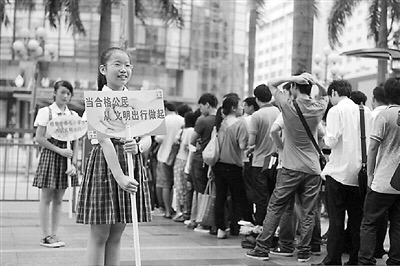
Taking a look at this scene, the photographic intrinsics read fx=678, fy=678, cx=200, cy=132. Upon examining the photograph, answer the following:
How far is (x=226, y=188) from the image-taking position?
8852 millimetres

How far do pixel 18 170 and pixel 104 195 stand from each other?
10.4 meters

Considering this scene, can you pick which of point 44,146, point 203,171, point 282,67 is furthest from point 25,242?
point 282,67

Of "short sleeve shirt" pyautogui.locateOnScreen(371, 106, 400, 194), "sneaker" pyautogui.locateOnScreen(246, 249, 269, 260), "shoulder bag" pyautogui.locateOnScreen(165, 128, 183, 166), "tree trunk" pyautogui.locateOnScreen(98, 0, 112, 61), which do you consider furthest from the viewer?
"tree trunk" pyautogui.locateOnScreen(98, 0, 112, 61)

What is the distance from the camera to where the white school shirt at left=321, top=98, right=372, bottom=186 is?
6.70 metres

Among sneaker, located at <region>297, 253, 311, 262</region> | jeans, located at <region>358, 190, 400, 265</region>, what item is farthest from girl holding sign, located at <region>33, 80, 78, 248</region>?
jeans, located at <region>358, 190, 400, 265</region>

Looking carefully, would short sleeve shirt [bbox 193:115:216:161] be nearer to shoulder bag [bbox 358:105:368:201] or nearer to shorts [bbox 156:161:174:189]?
shorts [bbox 156:161:174:189]

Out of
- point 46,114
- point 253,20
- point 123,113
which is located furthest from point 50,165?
point 253,20

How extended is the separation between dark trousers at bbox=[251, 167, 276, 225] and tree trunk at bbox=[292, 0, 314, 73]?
371 centimetres

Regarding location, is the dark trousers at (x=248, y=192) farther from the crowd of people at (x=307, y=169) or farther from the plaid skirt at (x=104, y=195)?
the plaid skirt at (x=104, y=195)

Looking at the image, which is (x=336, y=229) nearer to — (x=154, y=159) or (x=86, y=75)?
(x=154, y=159)

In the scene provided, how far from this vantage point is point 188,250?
779 cm

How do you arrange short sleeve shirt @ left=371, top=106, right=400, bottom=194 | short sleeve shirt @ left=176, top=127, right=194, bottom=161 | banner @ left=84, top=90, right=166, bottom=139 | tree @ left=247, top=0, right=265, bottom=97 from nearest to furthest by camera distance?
banner @ left=84, top=90, right=166, bottom=139 → short sleeve shirt @ left=371, top=106, right=400, bottom=194 → short sleeve shirt @ left=176, top=127, right=194, bottom=161 → tree @ left=247, top=0, right=265, bottom=97

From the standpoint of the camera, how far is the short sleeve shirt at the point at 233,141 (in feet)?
28.4

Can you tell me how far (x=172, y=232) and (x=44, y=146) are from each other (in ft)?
8.38
